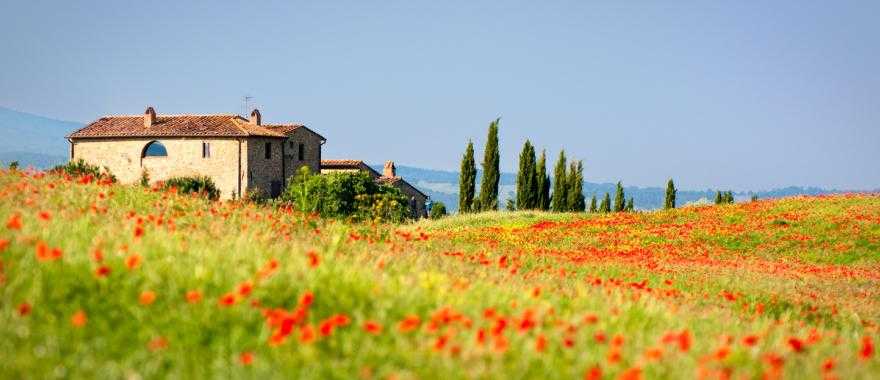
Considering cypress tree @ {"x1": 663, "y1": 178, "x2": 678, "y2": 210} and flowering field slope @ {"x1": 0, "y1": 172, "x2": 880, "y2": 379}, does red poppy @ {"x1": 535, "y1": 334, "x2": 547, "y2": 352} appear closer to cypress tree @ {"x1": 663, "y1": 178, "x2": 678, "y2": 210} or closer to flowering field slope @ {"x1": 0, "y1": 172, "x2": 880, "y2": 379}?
flowering field slope @ {"x1": 0, "y1": 172, "x2": 880, "y2": 379}

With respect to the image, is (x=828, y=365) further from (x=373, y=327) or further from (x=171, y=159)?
(x=171, y=159)

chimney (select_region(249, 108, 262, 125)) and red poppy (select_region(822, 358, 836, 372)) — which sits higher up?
chimney (select_region(249, 108, 262, 125))

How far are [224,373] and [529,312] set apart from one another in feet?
8.31

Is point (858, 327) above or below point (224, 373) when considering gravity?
below

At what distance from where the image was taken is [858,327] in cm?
1435

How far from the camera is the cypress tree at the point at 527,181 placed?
65.4m

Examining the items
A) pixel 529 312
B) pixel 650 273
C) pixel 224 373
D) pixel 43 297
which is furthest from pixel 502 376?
pixel 650 273

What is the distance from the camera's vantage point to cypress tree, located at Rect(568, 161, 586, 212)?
69188 millimetres

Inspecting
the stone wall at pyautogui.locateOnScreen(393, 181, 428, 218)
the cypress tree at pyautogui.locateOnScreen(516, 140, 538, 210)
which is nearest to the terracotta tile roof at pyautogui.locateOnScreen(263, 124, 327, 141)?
the stone wall at pyautogui.locateOnScreen(393, 181, 428, 218)

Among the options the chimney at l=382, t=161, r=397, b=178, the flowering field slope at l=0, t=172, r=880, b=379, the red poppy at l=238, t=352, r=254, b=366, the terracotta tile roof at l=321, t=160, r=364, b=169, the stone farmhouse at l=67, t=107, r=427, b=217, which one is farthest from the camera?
the chimney at l=382, t=161, r=397, b=178

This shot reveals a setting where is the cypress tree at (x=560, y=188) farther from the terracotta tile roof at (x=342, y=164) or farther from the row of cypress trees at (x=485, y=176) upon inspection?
the terracotta tile roof at (x=342, y=164)

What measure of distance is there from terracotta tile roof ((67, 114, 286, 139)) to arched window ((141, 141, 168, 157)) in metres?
1.17

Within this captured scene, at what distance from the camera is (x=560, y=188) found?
68.2 meters

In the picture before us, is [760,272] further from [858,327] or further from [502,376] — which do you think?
[502,376]
